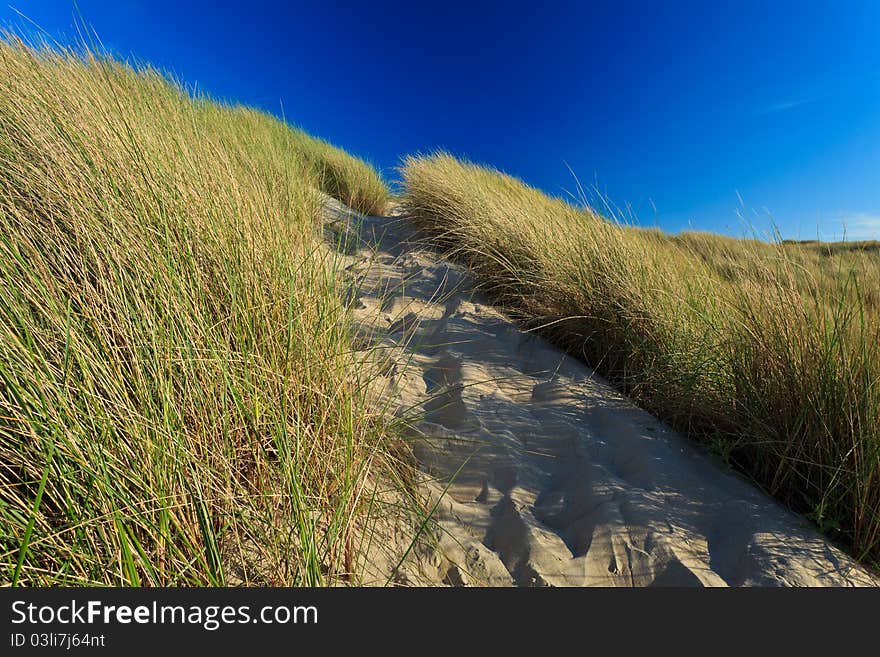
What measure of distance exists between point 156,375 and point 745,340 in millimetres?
2097

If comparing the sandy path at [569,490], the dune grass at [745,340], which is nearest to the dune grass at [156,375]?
the sandy path at [569,490]

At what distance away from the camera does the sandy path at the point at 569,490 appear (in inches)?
49.4

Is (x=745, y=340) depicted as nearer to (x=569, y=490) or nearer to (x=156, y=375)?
(x=569, y=490)

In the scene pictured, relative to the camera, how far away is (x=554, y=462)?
1.73 metres

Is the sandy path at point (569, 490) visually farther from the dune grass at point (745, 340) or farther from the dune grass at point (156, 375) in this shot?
the dune grass at point (156, 375)

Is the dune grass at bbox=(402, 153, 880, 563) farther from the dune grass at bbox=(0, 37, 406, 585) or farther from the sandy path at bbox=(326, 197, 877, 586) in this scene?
the dune grass at bbox=(0, 37, 406, 585)

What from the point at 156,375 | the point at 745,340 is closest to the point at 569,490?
the point at 745,340

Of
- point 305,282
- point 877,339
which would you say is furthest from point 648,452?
point 305,282

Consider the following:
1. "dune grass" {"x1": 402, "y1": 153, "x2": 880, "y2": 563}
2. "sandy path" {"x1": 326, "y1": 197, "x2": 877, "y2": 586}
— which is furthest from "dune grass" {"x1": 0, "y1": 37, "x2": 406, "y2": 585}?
"dune grass" {"x1": 402, "y1": 153, "x2": 880, "y2": 563}

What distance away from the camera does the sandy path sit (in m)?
1.25

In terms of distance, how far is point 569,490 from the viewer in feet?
5.18

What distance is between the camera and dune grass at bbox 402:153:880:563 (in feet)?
4.40

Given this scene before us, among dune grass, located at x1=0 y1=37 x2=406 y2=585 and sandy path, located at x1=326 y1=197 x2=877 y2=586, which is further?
sandy path, located at x1=326 y1=197 x2=877 y2=586

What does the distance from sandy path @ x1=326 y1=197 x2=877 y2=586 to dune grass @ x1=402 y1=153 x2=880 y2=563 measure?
13cm
